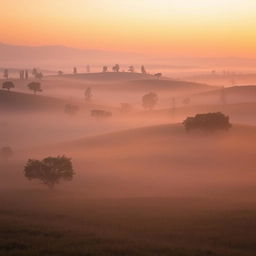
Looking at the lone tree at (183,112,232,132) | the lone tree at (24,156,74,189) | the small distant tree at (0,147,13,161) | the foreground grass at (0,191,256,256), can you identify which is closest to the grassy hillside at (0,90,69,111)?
the small distant tree at (0,147,13,161)

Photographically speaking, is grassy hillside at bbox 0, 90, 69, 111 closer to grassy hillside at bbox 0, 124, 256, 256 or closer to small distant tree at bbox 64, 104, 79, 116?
small distant tree at bbox 64, 104, 79, 116

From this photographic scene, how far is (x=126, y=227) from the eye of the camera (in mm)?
29516

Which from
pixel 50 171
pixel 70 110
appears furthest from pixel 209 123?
pixel 70 110

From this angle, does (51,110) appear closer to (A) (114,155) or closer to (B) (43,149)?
(B) (43,149)

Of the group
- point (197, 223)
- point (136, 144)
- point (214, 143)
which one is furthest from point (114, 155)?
point (197, 223)

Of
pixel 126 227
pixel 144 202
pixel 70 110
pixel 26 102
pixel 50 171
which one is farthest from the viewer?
pixel 26 102

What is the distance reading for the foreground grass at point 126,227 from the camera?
894 inches

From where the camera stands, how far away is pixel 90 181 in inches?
2299

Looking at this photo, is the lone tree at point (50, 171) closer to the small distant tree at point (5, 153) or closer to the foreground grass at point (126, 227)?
the foreground grass at point (126, 227)

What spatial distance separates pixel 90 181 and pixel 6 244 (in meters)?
35.7

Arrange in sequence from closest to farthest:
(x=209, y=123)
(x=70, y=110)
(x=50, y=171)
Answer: (x=50, y=171) < (x=209, y=123) < (x=70, y=110)

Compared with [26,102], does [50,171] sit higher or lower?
lower

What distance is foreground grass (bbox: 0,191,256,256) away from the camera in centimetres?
2272

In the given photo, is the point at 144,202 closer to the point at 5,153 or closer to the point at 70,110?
the point at 5,153
